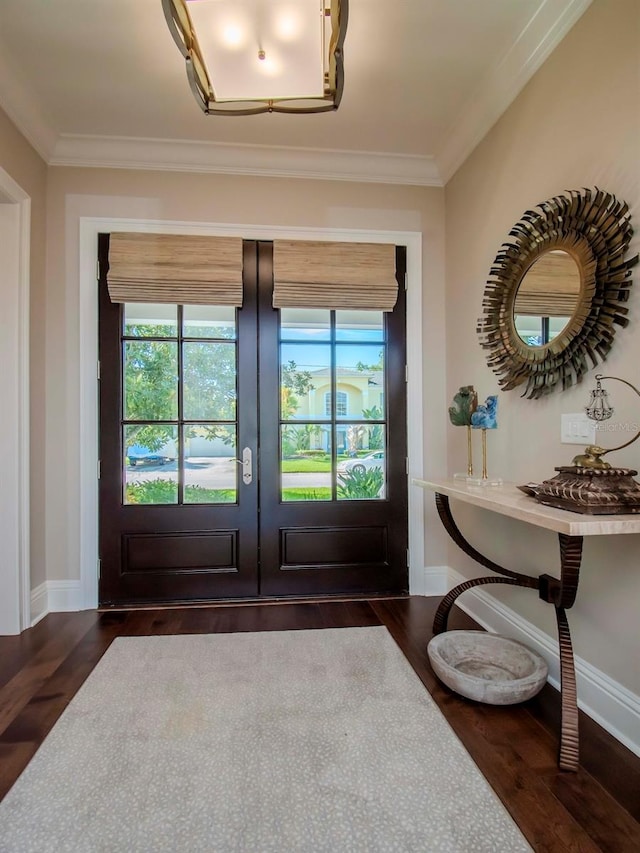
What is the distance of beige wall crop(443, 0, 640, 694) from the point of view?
1.54 m

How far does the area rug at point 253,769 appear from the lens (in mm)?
1178

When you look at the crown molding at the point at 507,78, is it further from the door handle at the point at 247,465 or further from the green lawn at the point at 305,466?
the door handle at the point at 247,465

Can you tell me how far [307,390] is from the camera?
290cm

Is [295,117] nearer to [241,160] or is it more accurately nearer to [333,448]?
[241,160]

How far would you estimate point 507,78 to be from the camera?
84.6 inches

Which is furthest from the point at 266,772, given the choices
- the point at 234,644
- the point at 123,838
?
the point at 234,644

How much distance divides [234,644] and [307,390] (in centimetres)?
154

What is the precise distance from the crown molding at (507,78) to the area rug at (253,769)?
280 centimetres

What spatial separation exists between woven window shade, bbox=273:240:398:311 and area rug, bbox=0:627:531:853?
207 centimetres

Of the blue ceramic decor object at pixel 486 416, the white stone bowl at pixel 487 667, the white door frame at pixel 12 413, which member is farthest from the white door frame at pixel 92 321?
the white stone bowl at pixel 487 667

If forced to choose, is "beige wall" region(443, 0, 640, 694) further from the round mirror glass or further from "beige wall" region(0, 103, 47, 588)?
"beige wall" region(0, 103, 47, 588)

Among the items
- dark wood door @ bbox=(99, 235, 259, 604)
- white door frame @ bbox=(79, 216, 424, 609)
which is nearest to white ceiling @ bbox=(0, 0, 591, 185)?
white door frame @ bbox=(79, 216, 424, 609)

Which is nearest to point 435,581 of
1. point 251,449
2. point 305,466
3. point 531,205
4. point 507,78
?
point 305,466

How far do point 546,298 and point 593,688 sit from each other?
158 cm
